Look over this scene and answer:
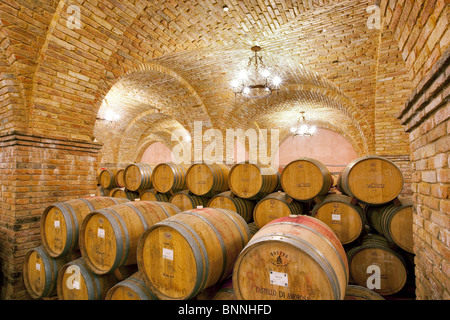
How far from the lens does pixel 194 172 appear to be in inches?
191

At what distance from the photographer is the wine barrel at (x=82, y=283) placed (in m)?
2.59

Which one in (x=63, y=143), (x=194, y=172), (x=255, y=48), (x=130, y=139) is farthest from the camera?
(x=130, y=139)

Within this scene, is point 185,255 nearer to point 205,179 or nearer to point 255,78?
point 205,179

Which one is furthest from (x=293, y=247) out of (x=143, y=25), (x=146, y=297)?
(x=143, y=25)

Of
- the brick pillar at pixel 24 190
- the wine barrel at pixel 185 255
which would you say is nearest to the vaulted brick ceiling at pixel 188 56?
the brick pillar at pixel 24 190

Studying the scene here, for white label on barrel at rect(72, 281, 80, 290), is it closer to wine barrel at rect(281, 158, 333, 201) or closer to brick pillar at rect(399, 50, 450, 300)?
wine barrel at rect(281, 158, 333, 201)

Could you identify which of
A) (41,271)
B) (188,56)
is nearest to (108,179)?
(41,271)

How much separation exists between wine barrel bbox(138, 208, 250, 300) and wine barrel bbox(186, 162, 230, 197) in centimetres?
233

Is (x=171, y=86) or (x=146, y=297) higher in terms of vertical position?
(x=171, y=86)

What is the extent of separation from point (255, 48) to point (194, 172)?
372 cm

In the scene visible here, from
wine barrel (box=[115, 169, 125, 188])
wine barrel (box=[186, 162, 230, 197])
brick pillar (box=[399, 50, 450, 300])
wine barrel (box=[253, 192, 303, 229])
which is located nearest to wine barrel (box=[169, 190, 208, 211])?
wine barrel (box=[186, 162, 230, 197])

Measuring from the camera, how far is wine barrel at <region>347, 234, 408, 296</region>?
115 inches

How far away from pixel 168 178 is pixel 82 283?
2.64 metres
